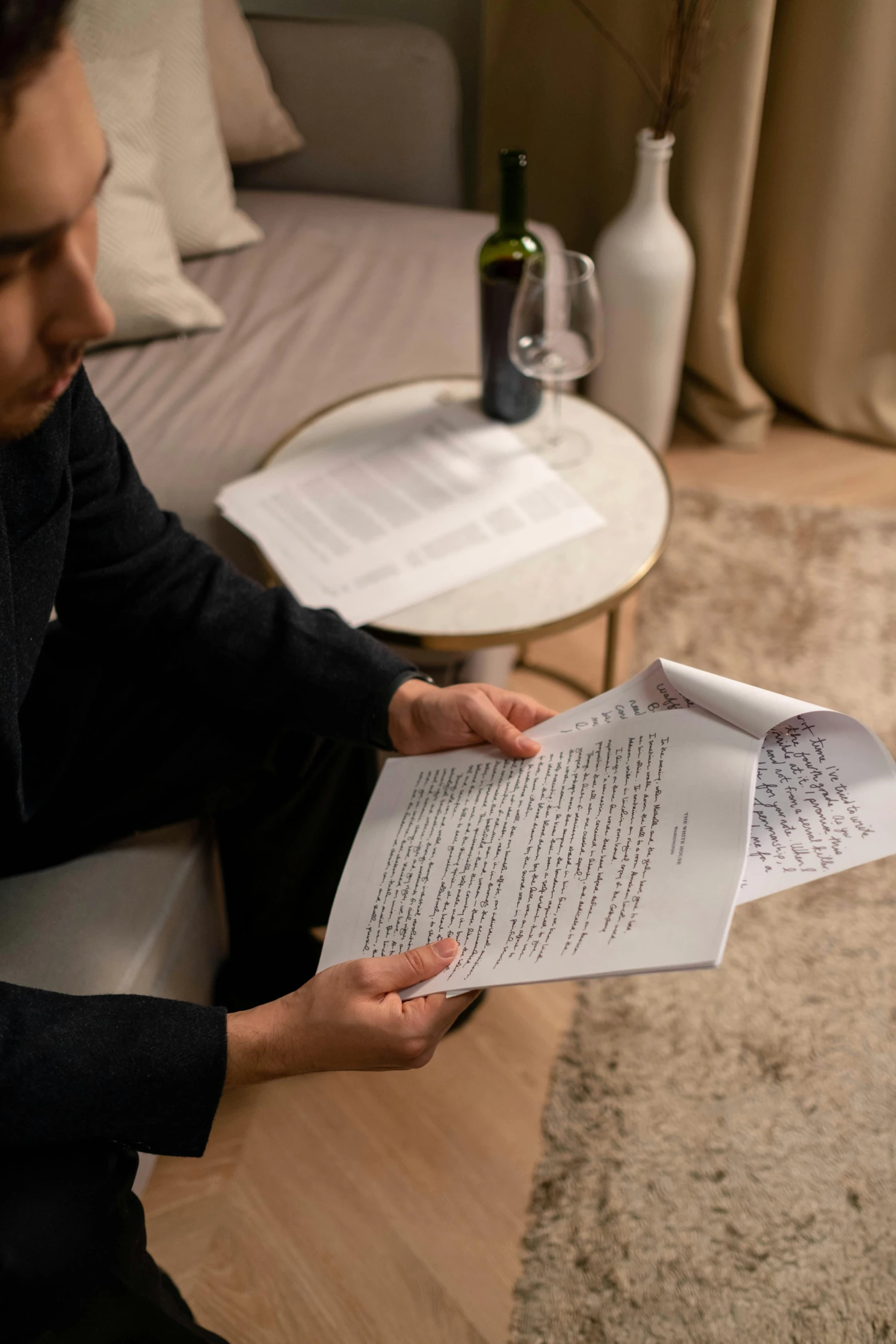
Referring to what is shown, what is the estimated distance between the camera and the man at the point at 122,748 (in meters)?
0.58

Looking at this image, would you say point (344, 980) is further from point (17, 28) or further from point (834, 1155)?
point (834, 1155)

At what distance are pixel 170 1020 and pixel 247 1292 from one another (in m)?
0.53

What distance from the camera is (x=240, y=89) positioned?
73.5 inches

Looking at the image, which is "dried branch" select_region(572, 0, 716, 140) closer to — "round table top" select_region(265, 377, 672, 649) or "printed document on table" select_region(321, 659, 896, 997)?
"round table top" select_region(265, 377, 672, 649)

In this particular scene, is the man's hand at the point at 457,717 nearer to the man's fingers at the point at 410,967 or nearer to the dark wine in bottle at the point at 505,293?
the man's fingers at the point at 410,967

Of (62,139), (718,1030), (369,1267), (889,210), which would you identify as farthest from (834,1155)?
(889,210)

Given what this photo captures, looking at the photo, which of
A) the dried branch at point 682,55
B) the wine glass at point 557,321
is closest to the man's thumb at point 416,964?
the wine glass at point 557,321

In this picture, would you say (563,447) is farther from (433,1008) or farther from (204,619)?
(433,1008)

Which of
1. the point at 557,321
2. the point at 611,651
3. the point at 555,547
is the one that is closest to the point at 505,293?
the point at 557,321

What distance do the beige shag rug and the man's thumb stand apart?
573mm

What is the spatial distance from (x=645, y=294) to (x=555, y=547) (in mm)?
916

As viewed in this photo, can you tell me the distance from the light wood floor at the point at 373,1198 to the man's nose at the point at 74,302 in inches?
36.7

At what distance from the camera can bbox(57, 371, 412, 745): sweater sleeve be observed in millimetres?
953

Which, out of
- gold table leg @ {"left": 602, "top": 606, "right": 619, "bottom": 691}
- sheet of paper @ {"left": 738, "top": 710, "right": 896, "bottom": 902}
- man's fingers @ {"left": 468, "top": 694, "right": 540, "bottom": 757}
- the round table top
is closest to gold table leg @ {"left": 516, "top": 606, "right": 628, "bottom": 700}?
gold table leg @ {"left": 602, "top": 606, "right": 619, "bottom": 691}
